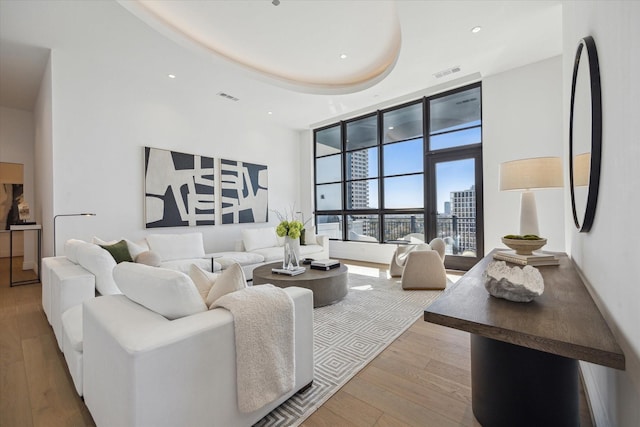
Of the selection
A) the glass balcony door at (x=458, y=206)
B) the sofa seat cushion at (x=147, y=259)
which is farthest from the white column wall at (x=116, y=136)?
the glass balcony door at (x=458, y=206)

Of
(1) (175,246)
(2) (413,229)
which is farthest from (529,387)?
(2) (413,229)

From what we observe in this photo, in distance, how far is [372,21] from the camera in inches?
133

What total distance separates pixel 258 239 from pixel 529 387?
4.49 metres

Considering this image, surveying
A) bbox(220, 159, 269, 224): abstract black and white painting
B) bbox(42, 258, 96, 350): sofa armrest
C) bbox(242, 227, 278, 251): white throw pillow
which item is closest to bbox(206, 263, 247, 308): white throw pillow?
bbox(42, 258, 96, 350): sofa armrest

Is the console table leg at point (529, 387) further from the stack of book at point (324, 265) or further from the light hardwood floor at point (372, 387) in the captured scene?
the stack of book at point (324, 265)

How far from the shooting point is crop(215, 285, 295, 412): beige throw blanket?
4.27 ft

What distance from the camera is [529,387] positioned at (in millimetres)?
1205

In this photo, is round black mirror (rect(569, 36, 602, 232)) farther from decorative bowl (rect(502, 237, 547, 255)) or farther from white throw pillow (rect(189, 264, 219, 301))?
white throw pillow (rect(189, 264, 219, 301))

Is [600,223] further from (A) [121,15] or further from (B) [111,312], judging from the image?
(A) [121,15]

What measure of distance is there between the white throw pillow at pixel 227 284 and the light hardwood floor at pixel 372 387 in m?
0.80

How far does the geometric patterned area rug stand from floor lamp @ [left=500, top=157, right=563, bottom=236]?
1.36 meters

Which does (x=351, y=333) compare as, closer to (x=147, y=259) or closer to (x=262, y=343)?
(x=262, y=343)

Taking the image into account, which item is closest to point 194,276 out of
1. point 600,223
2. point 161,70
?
point 600,223

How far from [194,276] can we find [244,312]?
1.89 feet
